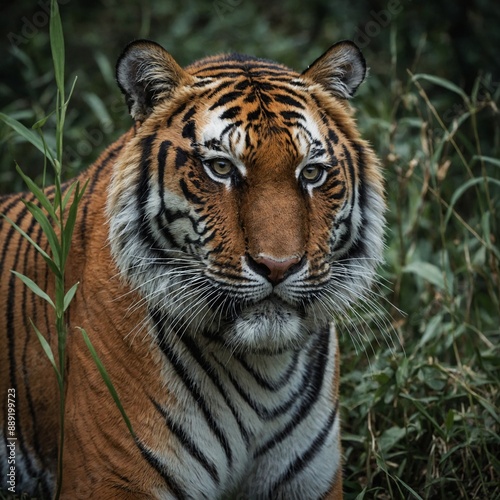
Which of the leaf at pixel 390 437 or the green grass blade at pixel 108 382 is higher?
the green grass blade at pixel 108 382

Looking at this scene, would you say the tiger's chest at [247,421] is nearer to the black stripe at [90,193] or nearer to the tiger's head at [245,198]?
the tiger's head at [245,198]

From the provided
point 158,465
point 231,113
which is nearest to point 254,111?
point 231,113

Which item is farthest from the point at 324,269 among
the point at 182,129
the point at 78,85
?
the point at 78,85

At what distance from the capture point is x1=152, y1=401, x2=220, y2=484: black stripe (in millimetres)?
2539

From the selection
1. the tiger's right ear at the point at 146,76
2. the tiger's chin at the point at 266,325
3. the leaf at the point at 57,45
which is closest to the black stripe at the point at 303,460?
the tiger's chin at the point at 266,325

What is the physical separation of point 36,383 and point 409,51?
11.0 ft

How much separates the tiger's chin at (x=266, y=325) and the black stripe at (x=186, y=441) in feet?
1.06

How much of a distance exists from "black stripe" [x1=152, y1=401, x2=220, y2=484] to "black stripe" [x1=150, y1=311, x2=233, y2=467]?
7 centimetres

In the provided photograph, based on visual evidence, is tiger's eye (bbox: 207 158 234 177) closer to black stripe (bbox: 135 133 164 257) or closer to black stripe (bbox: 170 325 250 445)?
black stripe (bbox: 135 133 164 257)

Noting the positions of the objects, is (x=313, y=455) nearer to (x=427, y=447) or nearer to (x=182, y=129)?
(x=427, y=447)

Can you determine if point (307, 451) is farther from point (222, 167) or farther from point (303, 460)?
point (222, 167)

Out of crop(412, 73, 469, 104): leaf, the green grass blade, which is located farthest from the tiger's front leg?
crop(412, 73, 469, 104): leaf

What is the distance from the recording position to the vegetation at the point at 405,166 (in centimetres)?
320

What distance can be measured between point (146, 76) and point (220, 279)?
2.03 feet
